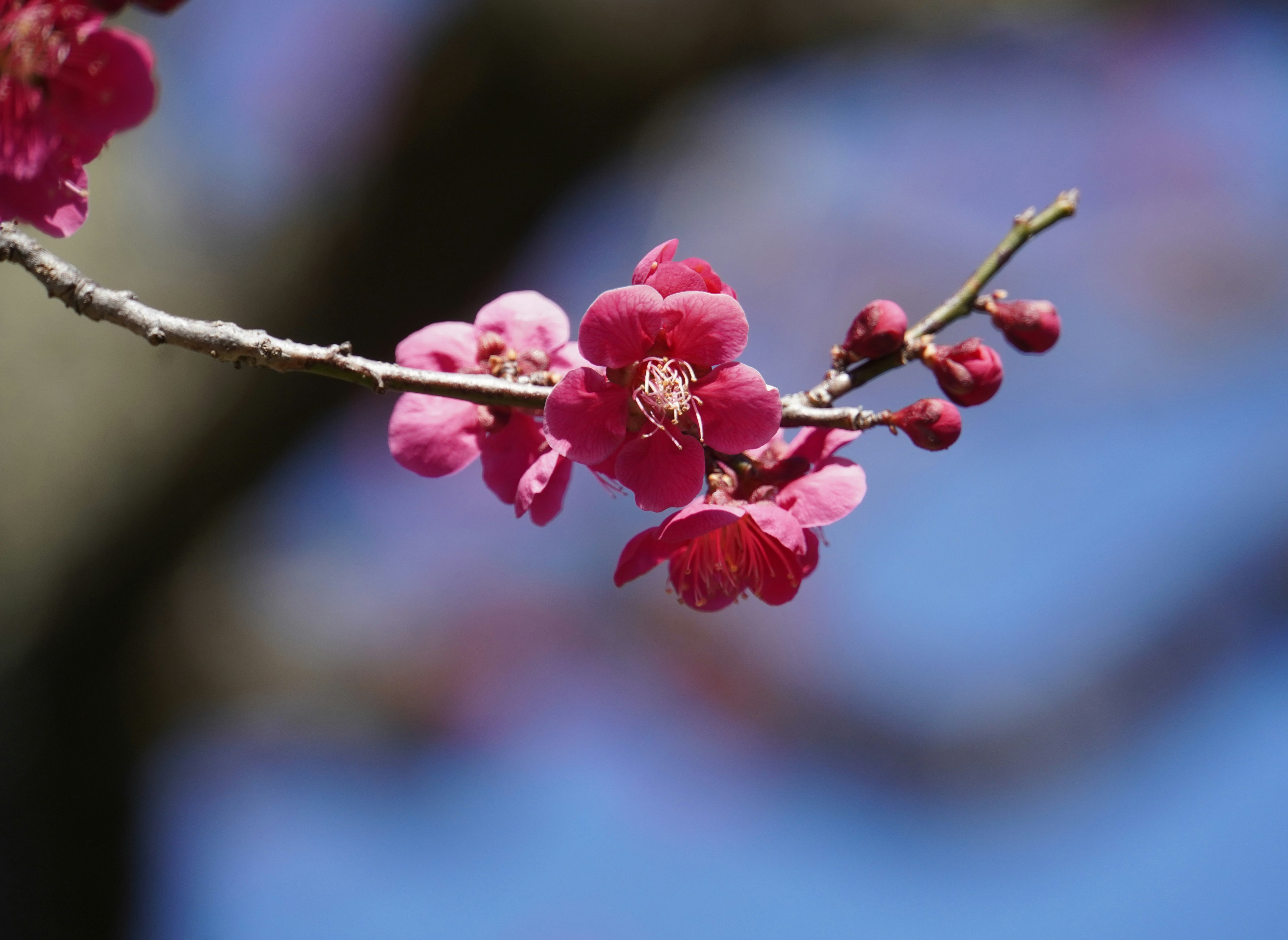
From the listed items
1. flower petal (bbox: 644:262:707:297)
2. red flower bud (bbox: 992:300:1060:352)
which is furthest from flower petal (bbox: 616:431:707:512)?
red flower bud (bbox: 992:300:1060:352)

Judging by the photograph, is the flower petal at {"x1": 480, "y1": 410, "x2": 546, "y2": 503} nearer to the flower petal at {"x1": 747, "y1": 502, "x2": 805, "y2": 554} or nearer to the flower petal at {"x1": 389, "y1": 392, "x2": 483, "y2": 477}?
the flower petal at {"x1": 389, "y1": 392, "x2": 483, "y2": 477}

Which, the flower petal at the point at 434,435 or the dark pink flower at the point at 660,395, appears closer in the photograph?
the dark pink flower at the point at 660,395

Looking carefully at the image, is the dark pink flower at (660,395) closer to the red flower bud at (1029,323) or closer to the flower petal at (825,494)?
the flower petal at (825,494)

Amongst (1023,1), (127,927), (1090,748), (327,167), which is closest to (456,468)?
(327,167)

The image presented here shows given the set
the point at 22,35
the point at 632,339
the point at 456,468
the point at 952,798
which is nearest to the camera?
the point at 22,35

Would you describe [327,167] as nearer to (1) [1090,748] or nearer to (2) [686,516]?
(2) [686,516]

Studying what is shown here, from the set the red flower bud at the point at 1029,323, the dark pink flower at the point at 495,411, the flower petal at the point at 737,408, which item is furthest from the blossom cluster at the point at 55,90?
the red flower bud at the point at 1029,323

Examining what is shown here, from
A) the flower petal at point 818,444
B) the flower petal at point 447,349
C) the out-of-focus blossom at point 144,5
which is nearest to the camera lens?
Answer: the out-of-focus blossom at point 144,5
